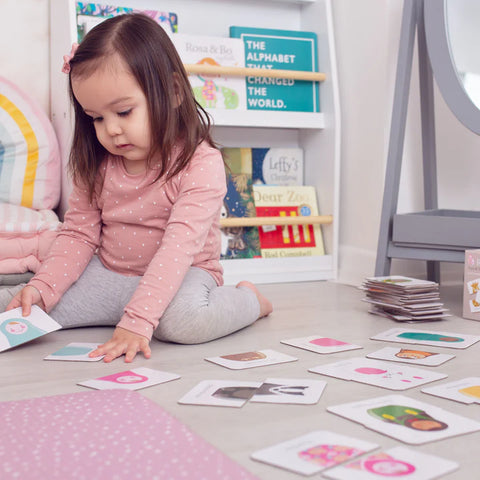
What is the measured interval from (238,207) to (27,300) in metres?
1.01

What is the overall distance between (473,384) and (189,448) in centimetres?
50

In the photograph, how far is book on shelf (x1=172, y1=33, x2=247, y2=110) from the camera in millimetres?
2051

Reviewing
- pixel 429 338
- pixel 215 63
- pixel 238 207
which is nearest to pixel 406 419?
pixel 429 338

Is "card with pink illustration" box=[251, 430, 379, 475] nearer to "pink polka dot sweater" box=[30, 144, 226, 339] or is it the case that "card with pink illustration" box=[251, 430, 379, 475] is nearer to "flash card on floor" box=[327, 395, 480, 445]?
"flash card on floor" box=[327, 395, 480, 445]

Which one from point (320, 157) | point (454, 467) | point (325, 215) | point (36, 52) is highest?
point (36, 52)

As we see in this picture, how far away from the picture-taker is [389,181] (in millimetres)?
1845

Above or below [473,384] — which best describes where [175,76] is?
above

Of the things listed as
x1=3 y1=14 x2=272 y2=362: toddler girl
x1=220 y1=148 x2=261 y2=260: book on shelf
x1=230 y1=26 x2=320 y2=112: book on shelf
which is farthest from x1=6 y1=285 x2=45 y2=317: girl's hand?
x1=230 y1=26 x2=320 y2=112: book on shelf

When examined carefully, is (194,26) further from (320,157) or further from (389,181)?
(389,181)

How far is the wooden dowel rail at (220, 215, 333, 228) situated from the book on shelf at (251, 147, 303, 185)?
8.3 inches

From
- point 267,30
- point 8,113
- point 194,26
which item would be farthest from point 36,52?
point 267,30

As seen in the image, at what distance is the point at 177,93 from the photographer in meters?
1.36

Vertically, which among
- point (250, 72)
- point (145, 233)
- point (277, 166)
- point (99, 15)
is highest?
point (99, 15)

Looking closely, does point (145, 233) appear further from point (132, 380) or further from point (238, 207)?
point (238, 207)
